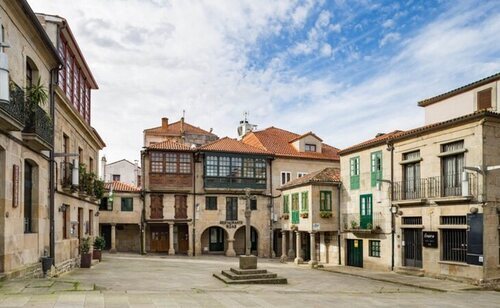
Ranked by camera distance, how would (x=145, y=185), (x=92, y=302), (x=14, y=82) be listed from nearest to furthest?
(x=92, y=302)
(x=14, y=82)
(x=145, y=185)

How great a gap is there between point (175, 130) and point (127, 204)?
12.6 meters

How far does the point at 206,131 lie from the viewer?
5166 centimetres

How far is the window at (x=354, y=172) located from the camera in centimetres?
2778

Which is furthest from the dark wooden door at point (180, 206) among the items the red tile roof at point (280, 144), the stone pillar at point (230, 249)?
the red tile roof at point (280, 144)

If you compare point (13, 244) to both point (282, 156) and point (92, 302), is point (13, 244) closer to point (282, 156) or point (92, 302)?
point (92, 302)

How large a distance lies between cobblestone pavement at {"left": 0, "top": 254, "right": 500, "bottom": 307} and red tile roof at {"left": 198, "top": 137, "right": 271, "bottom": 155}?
56.2ft

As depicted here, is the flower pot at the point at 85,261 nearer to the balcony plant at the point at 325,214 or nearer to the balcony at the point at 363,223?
the balcony plant at the point at 325,214

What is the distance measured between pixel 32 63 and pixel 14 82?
8.72 feet

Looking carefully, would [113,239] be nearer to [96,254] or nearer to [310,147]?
[96,254]

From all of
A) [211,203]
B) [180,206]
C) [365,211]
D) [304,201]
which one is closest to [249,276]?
[365,211]

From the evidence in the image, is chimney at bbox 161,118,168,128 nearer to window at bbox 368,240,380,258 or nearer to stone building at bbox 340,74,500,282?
stone building at bbox 340,74,500,282

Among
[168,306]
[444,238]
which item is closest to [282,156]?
[444,238]

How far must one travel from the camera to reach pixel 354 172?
2806 cm

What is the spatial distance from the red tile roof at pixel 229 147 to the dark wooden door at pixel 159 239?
7.71 metres
